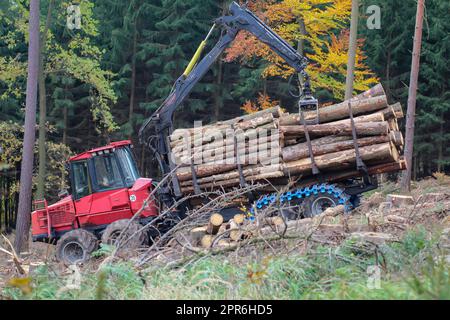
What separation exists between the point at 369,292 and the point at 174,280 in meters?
1.99

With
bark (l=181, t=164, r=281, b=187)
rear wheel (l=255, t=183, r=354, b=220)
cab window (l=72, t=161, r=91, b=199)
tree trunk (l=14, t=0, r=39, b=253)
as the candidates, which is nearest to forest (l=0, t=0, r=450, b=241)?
tree trunk (l=14, t=0, r=39, b=253)

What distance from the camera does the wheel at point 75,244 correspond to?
14367mm

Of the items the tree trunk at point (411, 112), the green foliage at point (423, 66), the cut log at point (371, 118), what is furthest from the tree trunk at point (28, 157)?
the green foliage at point (423, 66)

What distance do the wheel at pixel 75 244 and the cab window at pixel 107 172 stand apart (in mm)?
1099

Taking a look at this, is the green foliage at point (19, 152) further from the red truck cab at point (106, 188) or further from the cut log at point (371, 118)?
the cut log at point (371, 118)

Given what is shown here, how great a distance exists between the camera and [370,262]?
24.8ft

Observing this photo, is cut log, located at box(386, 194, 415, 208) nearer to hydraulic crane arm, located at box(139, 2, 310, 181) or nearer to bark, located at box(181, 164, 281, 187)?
bark, located at box(181, 164, 281, 187)

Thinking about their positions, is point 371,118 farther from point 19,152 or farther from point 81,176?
point 19,152

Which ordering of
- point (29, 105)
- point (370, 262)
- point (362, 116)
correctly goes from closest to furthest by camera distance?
point (370, 262) → point (362, 116) → point (29, 105)

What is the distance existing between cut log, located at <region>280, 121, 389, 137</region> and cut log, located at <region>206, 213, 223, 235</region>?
2.55 metres

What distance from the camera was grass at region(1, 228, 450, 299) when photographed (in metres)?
6.34
